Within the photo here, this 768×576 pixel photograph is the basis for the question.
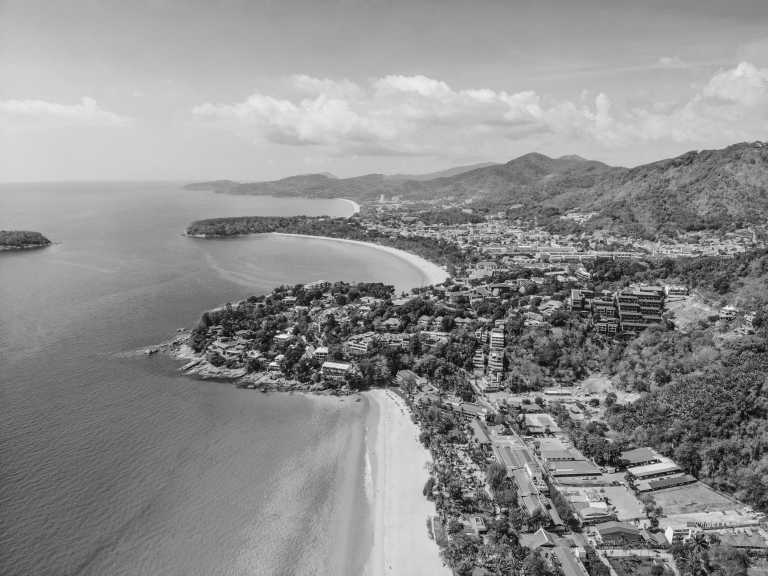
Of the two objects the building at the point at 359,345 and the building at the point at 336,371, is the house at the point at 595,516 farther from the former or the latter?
the building at the point at 359,345

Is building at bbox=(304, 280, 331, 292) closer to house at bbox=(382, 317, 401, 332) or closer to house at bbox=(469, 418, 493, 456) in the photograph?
house at bbox=(382, 317, 401, 332)

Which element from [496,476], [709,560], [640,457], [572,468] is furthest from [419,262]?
[709,560]

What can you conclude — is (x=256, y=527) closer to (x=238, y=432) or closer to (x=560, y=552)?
(x=238, y=432)

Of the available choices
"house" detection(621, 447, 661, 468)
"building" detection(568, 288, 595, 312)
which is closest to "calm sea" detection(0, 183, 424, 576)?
"house" detection(621, 447, 661, 468)

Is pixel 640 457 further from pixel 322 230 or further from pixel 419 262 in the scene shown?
pixel 322 230

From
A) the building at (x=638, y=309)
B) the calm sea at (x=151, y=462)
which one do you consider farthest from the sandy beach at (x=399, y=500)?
the building at (x=638, y=309)

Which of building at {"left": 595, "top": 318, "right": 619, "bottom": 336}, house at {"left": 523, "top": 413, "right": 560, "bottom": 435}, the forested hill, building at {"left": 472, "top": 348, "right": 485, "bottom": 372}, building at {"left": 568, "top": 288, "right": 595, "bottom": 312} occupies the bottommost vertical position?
house at {"left": 523, "top": 413, "right": 560, "bottom": 435}
